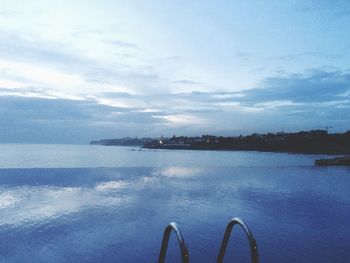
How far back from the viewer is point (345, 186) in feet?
135

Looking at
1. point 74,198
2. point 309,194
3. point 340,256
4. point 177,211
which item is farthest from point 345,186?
point 74,198

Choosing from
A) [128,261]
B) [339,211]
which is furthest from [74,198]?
[339,211]

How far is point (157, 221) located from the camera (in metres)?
22.5

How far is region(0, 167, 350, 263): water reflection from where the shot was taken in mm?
16172

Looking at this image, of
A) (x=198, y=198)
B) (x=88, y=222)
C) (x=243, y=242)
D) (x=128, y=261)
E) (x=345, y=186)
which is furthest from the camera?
(x=345, y=186)

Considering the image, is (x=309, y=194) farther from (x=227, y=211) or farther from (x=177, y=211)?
(x=177, y=211)

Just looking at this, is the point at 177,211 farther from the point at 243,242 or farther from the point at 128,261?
the point at 128,261

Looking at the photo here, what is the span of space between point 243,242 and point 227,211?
25.0 feet

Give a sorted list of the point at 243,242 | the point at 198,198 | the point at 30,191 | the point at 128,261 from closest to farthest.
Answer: the point at 128,261, the point at 243,242, the point at 198,198, the point at 30,191

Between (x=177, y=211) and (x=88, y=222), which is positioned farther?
(x=177, y=211)

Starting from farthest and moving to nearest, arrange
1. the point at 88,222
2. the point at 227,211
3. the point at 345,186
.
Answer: the point at 345,186
the point at 227,211
the point at 88,222

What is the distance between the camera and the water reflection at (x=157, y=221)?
16.2 metres

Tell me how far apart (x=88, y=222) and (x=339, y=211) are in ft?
63.6

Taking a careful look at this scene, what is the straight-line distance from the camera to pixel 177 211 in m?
25.5
